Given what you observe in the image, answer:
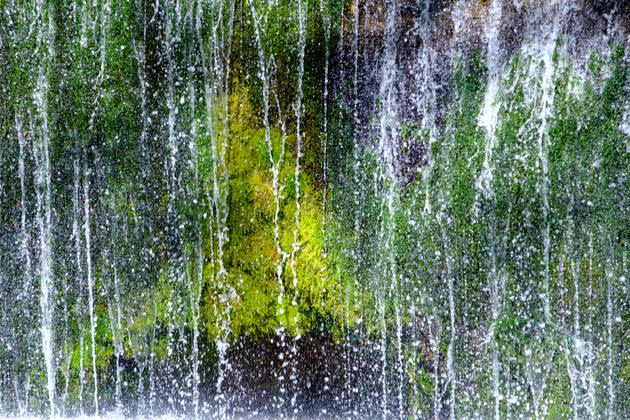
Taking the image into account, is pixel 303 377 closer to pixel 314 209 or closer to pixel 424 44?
pixel 314 209

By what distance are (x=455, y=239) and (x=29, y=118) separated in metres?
2.31

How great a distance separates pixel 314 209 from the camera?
317 centimetres

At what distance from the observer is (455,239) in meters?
2.98

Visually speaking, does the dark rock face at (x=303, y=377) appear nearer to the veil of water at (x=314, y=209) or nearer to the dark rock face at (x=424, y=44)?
the veil of water at (x=314, y=209)

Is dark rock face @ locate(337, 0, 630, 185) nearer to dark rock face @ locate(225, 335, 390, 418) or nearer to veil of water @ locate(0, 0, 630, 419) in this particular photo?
veil of water @ locate(0, 0, 630, 419)

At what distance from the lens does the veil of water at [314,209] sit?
2822mm

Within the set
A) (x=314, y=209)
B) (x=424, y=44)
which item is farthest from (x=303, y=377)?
(x=424, y=44)

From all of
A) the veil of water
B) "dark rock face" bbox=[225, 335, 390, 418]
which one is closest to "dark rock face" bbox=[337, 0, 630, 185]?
the veil of water

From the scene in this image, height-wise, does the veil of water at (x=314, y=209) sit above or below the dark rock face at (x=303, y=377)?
above

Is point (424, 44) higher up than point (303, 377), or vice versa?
point (424, 44)

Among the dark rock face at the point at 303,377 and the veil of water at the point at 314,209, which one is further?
the dark rock face at the point at 303,377

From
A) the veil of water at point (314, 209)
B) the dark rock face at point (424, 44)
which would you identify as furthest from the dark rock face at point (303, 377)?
the dark rock face at point (424, 44)

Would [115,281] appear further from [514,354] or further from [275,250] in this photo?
[514,354]

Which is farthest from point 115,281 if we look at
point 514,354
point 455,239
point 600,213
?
point 600,213
